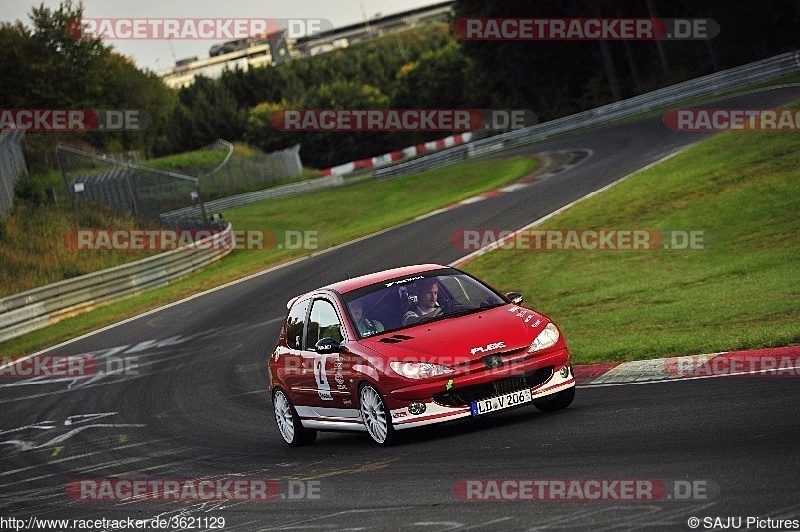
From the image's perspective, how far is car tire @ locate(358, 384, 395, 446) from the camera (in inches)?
386

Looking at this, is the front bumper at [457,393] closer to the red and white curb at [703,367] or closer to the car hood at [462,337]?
the car hood at [462,337]

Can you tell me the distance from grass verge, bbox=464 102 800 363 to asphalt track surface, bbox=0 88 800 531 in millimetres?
3184

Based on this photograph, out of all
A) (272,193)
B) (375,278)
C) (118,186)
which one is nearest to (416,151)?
(272,193)

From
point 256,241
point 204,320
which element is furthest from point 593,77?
point 204,320

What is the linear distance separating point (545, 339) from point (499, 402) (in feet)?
2.46

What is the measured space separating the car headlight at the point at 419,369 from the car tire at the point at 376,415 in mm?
301

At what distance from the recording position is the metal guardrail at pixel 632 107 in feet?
159

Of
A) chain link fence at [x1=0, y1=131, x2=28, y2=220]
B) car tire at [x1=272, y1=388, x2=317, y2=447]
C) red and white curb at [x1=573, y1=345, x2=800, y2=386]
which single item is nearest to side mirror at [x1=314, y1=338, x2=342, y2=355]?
car tire at [x1=272, y1=388, x2=317, y2=447]

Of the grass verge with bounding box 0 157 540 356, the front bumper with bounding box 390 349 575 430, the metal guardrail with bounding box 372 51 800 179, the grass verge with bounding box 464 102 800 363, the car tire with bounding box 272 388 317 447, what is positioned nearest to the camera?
the front bumper with bounding box 390 349 575 430

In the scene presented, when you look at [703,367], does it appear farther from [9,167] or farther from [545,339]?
[9,167]

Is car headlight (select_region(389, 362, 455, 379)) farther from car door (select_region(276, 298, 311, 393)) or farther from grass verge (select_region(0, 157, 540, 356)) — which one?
grass verge (select_region(0, 157, 540, 356))

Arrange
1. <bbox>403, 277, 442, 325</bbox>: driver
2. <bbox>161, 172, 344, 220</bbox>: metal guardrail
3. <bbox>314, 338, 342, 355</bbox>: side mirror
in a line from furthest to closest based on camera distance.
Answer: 1. <bbox>161, 172, 344, 220</bbox>: metal guardrail
2. <bbox>403, 277, 442, 325</bbox>: driver
3. <bbox>314, 338, 342, 355</bbox>: side mirror

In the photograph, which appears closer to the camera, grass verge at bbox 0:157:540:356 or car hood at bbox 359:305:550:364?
car hood at bbox 359:305:550:364

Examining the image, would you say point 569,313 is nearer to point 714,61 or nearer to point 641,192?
point 641,192
